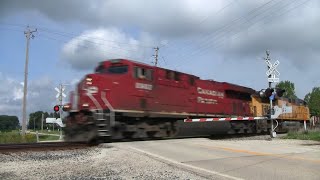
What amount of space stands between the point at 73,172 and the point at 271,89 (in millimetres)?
14605

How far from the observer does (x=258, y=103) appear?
100 feet

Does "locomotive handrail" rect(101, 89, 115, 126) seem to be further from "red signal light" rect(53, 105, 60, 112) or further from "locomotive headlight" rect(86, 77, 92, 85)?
"red signal light" rect(53, 105, 60, 112)

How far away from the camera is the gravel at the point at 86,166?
8.48 metres

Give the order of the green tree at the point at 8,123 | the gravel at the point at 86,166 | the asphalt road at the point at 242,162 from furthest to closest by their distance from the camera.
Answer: the green tree at the point at 8,123 < the asphalt road at the point at 242,162 < the gravel at the point at 86,166

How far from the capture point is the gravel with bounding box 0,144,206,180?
8.48m

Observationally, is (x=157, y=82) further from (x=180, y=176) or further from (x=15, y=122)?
(x=15, y=122)

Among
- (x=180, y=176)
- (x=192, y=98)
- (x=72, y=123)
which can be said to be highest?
(x=192, y=98)

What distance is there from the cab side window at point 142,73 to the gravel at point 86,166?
6246 millimetres

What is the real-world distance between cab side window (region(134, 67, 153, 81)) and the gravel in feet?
20.5

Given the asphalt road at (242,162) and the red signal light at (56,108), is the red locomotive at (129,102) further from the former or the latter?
the red signal light at (56,108)

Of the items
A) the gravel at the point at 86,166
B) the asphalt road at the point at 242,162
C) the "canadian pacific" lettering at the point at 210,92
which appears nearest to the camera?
the gravel at the point at 86,166

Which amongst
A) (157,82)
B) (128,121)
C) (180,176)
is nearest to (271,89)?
(157,82)

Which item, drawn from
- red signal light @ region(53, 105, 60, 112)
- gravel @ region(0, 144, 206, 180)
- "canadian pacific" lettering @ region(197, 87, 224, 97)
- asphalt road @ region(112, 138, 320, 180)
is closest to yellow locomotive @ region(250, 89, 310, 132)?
"canadian pacific" lettering @ region(197, 87, 224, 97)

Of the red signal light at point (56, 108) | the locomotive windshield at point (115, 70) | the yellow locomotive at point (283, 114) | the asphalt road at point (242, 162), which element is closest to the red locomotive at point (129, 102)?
the locomotive windshield at point (115, 70)
